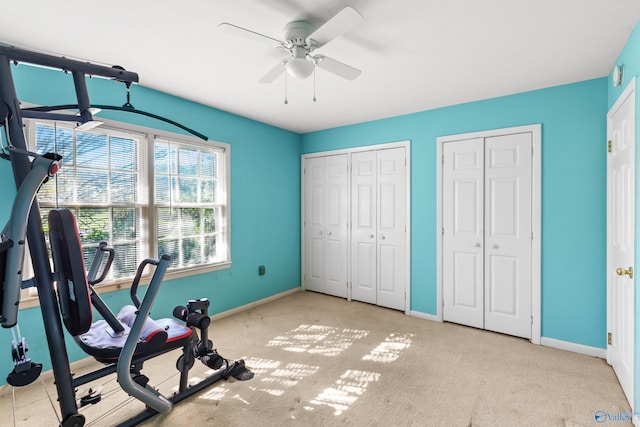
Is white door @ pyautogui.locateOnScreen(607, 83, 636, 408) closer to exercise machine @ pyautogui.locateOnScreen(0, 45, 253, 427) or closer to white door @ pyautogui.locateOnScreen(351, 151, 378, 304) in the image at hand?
white door @ pyautogui.locateOnScreen(351, 151, 378, 304)

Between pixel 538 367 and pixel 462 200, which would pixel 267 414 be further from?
pixel 462 200

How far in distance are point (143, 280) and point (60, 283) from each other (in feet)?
5.02

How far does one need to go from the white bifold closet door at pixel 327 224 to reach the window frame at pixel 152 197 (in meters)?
1.44

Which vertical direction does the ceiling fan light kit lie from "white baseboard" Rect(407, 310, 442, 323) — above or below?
above

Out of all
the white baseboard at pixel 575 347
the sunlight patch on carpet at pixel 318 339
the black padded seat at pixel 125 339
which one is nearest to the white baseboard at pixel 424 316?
the sunlight patch on carpet at pixel 318 339

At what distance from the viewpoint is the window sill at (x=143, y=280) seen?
2.40 meters

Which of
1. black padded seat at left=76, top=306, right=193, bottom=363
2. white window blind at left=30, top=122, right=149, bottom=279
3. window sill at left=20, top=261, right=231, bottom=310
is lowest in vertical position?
black padded seat at left=76, top=306, right=193, bottom=363

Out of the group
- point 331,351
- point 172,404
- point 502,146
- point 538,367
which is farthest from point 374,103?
point 172,404

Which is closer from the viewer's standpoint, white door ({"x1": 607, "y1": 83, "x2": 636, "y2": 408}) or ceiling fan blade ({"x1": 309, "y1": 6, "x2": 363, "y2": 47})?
ceiling fan blade ({"x1": 309, "y1": 6, "x2": 363, "y2": 47})

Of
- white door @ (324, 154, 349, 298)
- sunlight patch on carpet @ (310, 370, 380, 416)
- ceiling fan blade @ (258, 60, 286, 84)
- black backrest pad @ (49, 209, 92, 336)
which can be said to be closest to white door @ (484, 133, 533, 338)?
sunlight patch on carpet @ (310, 370, 380, 416)

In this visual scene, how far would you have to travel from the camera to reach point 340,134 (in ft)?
15.1

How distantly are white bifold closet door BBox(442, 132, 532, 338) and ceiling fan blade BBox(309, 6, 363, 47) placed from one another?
91.6 inches

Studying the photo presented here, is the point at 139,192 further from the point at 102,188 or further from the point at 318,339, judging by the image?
the point at 318,339

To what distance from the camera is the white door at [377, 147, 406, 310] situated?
4.04 metres
